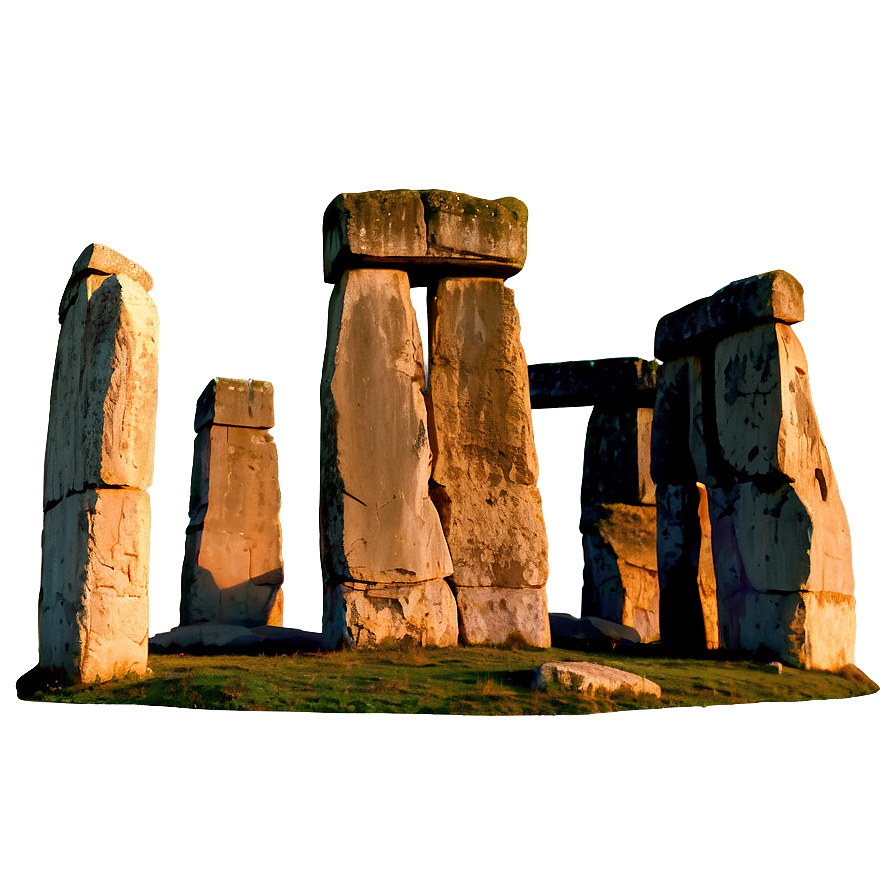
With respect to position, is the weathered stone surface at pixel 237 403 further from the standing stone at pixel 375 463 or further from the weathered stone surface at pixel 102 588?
the weathered stone surface at pixel 102 588

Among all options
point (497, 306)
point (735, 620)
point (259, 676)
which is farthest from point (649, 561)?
point (259, 676)

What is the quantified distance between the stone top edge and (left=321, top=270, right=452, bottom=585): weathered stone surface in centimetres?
193

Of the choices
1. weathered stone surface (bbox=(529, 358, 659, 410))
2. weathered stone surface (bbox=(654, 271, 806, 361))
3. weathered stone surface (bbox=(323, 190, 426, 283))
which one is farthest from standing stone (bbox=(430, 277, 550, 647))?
weathered stone surface (bbox=(529, 358, 659, 410))

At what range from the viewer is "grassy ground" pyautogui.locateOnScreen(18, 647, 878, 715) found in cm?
674

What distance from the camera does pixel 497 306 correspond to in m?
10.1

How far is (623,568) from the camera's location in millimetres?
15242

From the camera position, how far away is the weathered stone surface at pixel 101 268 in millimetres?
7969

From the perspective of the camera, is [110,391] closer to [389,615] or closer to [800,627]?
[389,615]

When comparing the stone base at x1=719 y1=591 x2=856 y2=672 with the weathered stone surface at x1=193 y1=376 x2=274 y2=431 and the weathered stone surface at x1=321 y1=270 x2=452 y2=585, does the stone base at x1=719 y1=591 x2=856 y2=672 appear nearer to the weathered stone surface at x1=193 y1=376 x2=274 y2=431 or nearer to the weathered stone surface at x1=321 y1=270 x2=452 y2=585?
the weathered stone surface at x1=321 y1=270 x2=452 y2=585

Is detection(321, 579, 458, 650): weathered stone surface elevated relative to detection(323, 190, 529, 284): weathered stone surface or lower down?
lower down

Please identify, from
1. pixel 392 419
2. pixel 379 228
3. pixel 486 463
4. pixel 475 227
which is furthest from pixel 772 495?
pixel 379 228

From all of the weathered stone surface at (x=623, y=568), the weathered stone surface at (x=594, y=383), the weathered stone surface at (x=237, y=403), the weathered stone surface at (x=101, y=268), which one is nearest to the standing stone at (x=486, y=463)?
the weathered stone surface at (x=101, y=268)

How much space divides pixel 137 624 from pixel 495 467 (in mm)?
3559

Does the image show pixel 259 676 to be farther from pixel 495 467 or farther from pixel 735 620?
pixel 735 620
